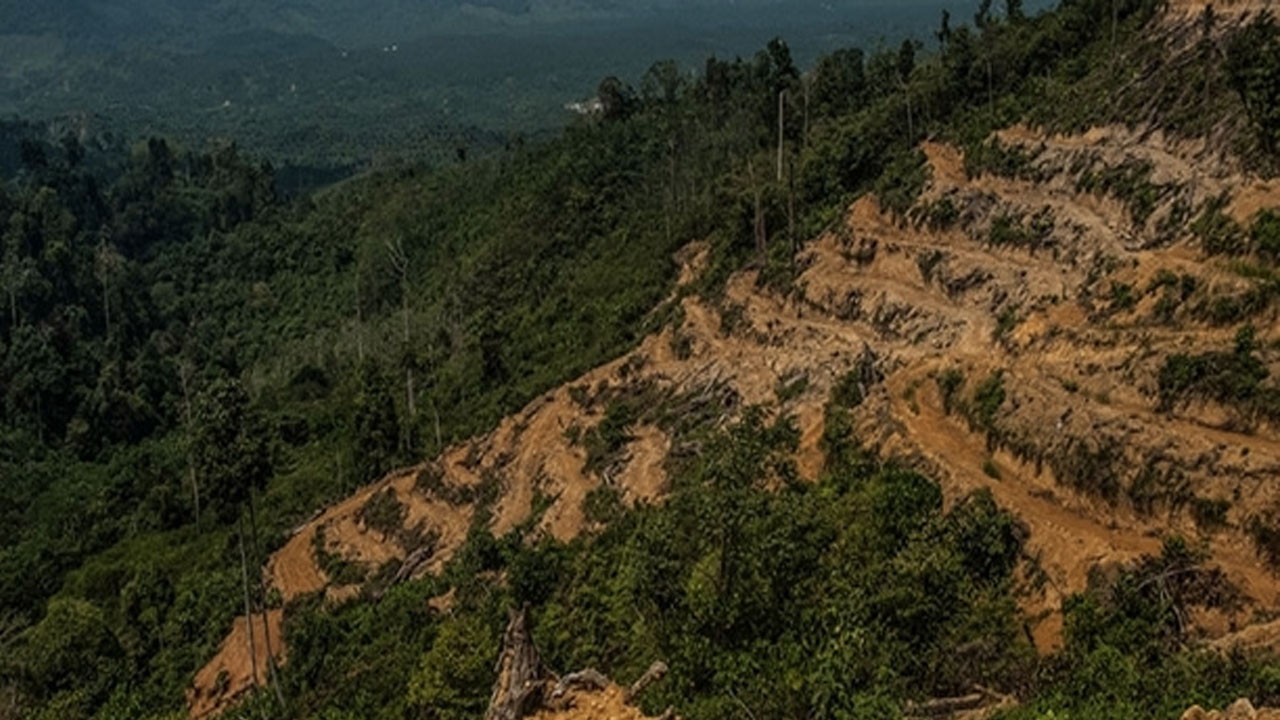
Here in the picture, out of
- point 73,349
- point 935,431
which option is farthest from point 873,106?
point 73,349

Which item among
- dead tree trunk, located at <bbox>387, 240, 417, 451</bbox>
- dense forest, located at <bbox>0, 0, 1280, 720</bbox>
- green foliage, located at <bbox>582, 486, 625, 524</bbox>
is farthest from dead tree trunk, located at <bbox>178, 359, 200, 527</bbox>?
green foliage, located at <bbox>582, 486, 625, 524</bbox>

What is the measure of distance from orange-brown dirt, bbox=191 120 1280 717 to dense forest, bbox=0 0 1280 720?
3.28 ft

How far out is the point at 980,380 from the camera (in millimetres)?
24938

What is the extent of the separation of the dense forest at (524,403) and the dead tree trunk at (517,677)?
2.28m

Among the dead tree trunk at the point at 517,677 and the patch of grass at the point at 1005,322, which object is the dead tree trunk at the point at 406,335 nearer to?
the patch of grass at the point at 1005,322

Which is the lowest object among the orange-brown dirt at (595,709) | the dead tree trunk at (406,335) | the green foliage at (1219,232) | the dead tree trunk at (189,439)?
the dead tree trunk at (189,439)

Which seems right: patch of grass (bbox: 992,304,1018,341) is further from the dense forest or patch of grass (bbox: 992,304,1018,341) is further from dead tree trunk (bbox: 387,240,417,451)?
dead tree trunk (bbox: 387,240,417,451)

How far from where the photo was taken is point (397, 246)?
308 feet

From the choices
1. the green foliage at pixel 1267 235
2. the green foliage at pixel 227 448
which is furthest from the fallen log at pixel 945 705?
the green foliage at pixel 227 448

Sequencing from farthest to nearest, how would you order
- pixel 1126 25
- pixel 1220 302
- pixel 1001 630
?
1. pixel 1126 25
2. pixel 1220 302
3. pixel 1001 630

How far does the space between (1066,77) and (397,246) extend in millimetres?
63745

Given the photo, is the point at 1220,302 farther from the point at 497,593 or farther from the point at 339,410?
the point at 339,410

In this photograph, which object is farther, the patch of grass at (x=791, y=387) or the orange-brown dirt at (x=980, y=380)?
the patch of grass at (x=791, y=387)

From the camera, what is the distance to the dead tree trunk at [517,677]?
1900cm
